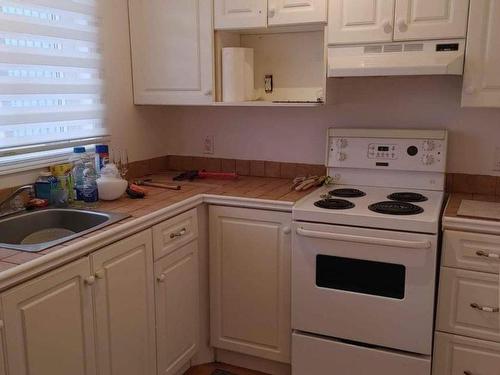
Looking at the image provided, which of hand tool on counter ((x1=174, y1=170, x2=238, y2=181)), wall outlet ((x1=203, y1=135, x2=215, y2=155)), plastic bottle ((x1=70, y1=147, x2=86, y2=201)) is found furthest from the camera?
wall outlet ((x1=203, y1=135, x2=215, y2=155))

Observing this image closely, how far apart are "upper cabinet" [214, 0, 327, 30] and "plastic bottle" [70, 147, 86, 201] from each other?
3.01ft

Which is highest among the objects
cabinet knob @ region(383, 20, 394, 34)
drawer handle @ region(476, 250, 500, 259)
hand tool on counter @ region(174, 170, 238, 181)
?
cabinet knob @ region(383, 20, 394, 34)

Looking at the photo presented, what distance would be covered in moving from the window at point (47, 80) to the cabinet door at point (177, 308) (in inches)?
29.6

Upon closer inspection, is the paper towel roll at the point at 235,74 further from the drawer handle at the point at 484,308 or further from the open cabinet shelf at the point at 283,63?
the drawer handle at the point at 484,308

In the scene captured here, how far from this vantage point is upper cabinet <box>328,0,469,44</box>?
2.04m

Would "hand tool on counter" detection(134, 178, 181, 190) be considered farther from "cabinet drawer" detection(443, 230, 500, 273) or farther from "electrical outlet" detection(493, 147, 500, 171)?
"electrical outlet" detection(493, 147, 500, 171)

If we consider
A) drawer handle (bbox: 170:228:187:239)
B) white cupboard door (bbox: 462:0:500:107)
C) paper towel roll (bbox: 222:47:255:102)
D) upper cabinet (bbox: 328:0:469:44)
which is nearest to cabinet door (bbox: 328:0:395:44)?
upper cabinet (bbox: 328:0:469:44)

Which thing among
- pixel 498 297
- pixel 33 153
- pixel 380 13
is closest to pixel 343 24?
pixel 380 13

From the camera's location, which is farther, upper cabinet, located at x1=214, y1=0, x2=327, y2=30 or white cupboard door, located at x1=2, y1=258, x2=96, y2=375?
upper cabinet, located at x1=214, y1=0, x2=327, y2=30

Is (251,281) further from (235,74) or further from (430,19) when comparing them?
(430,19)

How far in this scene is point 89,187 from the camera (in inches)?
85.8

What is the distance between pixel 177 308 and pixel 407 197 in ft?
3.87

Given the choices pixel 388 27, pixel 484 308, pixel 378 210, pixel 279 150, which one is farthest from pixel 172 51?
pixel 484 308

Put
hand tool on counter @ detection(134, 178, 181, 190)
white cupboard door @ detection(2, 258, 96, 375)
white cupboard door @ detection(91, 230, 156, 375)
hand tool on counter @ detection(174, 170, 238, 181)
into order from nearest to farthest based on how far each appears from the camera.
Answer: white cupboard door @ detection(2, 258, 96, 375)
white cupboard door @ detection(91, 230, 156, 375)
hand tool on counter @ detection(134, 178, 181, 190)
hand tool on counter @ detection(174, 170, 238, 181)
